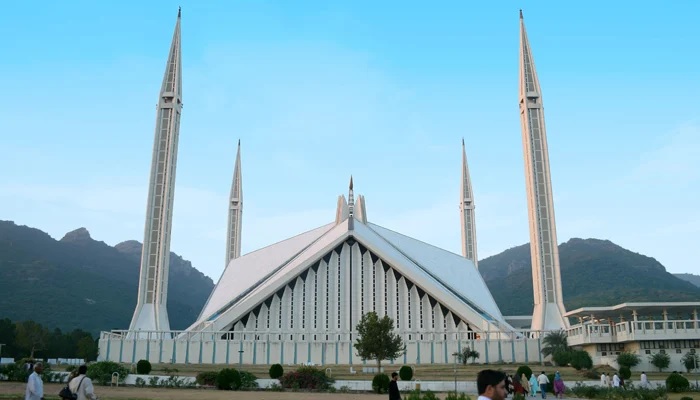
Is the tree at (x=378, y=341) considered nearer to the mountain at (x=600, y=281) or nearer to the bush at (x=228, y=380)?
the bush at (x=228, y=380)

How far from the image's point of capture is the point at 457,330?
29531 mm

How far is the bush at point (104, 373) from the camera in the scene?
644 inches

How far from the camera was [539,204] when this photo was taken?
31109 millimetres

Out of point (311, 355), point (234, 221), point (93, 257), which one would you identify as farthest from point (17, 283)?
point (311, 355)

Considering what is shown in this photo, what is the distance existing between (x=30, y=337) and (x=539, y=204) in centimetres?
2610

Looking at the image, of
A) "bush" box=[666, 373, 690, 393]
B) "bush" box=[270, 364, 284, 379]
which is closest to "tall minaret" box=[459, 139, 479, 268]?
"bush" box=[270, 364, 284, 379]

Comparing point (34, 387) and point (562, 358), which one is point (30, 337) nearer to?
point (562, 358)

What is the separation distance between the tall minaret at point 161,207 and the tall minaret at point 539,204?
16158 mm

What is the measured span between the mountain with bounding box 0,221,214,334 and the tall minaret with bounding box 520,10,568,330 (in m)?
51.1

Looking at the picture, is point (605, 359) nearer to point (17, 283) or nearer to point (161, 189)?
point (161, 189)

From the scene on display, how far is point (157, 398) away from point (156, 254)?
20.0 m

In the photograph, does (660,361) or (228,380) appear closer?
(228,380)

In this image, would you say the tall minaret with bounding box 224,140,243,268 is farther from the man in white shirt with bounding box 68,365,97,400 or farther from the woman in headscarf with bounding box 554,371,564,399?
the man in white shirt with bounding box 68,365,97,400

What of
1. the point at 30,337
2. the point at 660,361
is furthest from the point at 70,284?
the point at 660,361
